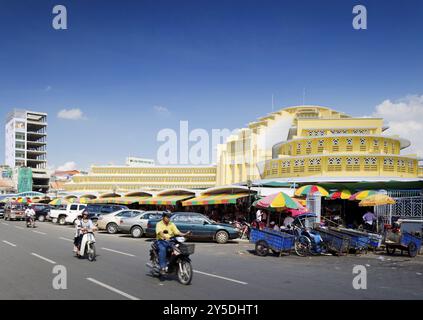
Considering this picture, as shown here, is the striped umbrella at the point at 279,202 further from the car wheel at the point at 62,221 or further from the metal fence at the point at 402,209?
the car wheel at the point at 62,221

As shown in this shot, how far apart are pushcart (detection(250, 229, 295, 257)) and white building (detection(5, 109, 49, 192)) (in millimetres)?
101432

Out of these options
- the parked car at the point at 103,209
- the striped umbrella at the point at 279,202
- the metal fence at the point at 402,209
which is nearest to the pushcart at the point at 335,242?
the striped umbrella at the point at 279,202

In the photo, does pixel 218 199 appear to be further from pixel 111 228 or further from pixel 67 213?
pixel 67 213

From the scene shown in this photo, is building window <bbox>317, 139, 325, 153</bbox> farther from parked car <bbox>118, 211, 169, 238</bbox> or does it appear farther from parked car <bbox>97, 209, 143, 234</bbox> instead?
parked car <bbox>118, 211, 169, 238</bbox>

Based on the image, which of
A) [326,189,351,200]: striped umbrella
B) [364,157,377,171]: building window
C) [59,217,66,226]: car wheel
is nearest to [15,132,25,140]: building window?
[59,217,66,226]: car wheel

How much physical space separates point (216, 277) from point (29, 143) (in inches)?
4356

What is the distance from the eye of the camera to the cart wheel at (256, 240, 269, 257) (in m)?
16.6

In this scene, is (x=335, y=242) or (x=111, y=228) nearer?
(x=335, y=242)

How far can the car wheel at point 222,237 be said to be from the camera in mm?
21766

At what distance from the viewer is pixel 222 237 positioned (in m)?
21.8

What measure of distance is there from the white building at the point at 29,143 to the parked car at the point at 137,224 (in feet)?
297

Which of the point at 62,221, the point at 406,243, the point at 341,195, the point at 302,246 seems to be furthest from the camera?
the point at 62,221

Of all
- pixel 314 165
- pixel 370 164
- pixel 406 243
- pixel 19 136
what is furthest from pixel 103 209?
pixel 19 136

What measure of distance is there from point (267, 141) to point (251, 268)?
47750mm
